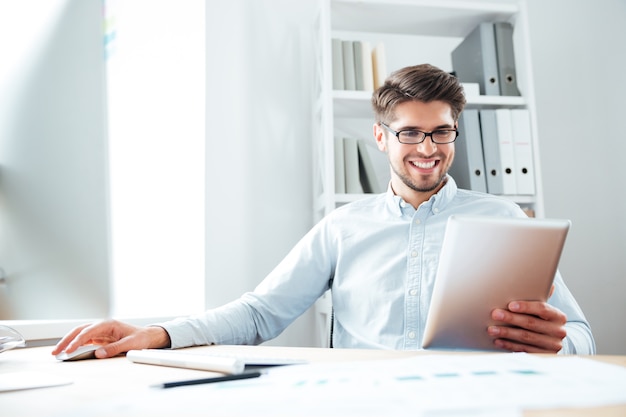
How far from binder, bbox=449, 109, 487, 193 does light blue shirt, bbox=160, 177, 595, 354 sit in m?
0.56

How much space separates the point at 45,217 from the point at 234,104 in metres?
1.70

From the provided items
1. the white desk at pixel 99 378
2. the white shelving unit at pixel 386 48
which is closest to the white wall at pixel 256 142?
the white shelving unit at pixel 386 48

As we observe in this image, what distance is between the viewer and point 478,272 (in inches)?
34.2

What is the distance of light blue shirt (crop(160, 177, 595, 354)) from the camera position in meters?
1.33

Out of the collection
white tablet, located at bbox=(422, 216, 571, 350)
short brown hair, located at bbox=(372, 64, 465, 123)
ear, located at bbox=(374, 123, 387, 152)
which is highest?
short brown hair, located at bbox=(372, 64, 465, 123)

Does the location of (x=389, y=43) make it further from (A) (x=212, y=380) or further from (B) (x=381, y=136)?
(A) (x=212, y=380)

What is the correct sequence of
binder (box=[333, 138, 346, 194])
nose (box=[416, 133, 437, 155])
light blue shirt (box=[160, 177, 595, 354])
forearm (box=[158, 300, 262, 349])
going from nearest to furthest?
forearm (box=[158, 300, 262, 349]), light blue shirt (box=[160, 177, 595, 354]), nose (box=[416, 133, 437, 155]), binder (box=[333, 138, 346, 194])

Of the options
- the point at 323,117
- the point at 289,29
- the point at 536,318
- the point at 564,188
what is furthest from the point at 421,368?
the point at 564,188

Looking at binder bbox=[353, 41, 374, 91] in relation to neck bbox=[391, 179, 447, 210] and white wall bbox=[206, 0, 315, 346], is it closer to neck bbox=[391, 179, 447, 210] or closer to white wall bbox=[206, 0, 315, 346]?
white wall bbox=[206, 0, 315, 346]

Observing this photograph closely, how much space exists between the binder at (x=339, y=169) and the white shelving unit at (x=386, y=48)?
37 mm

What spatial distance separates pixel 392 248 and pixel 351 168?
674mm

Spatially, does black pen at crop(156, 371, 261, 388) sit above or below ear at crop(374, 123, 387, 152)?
below

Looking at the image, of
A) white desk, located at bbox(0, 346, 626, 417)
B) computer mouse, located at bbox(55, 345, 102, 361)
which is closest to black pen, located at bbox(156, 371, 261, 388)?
white desk, located at bbox(0, 346, 626, 417)

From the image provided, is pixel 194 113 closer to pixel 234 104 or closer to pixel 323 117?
pixel 234 104
